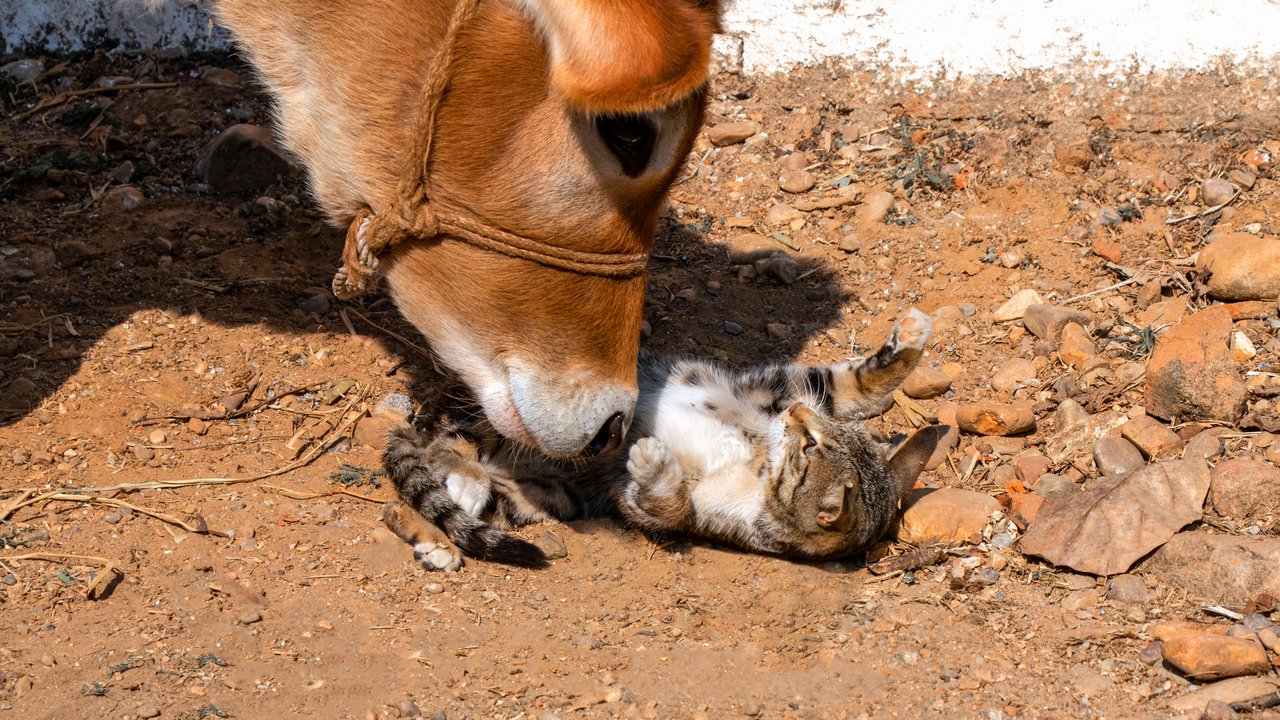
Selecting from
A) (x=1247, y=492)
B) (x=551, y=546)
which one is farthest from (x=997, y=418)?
(x=551, y=546)

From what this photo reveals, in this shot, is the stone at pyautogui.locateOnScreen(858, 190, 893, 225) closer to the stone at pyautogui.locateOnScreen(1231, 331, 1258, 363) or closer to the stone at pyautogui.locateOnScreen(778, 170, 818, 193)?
the stone at pyautogui.locateOnScreen(778, 170, 818, 193)

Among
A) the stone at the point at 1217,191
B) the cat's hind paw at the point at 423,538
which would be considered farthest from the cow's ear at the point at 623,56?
the stone at the point at 1217,191

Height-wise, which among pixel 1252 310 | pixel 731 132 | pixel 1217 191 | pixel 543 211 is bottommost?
pixel 731 132

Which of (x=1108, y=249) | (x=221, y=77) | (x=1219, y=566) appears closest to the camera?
(x=1219, y=566)

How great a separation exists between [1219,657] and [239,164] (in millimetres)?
4745

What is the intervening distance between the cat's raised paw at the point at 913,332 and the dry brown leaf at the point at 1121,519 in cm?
93

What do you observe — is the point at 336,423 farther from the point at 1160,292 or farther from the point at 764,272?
the point at 1160,292

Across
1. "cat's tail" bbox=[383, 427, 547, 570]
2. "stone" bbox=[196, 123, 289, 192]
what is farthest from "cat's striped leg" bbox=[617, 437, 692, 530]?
"stone" bbox=[196, 123, 289, 192]

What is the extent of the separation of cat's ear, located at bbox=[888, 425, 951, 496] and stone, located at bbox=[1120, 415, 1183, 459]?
2.38ft

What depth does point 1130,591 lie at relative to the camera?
144 inches

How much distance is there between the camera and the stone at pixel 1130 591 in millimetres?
3641

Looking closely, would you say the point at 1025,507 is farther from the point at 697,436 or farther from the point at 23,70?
the point at 23,70

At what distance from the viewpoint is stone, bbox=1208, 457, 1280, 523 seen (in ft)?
12.6

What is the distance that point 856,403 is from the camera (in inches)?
191
